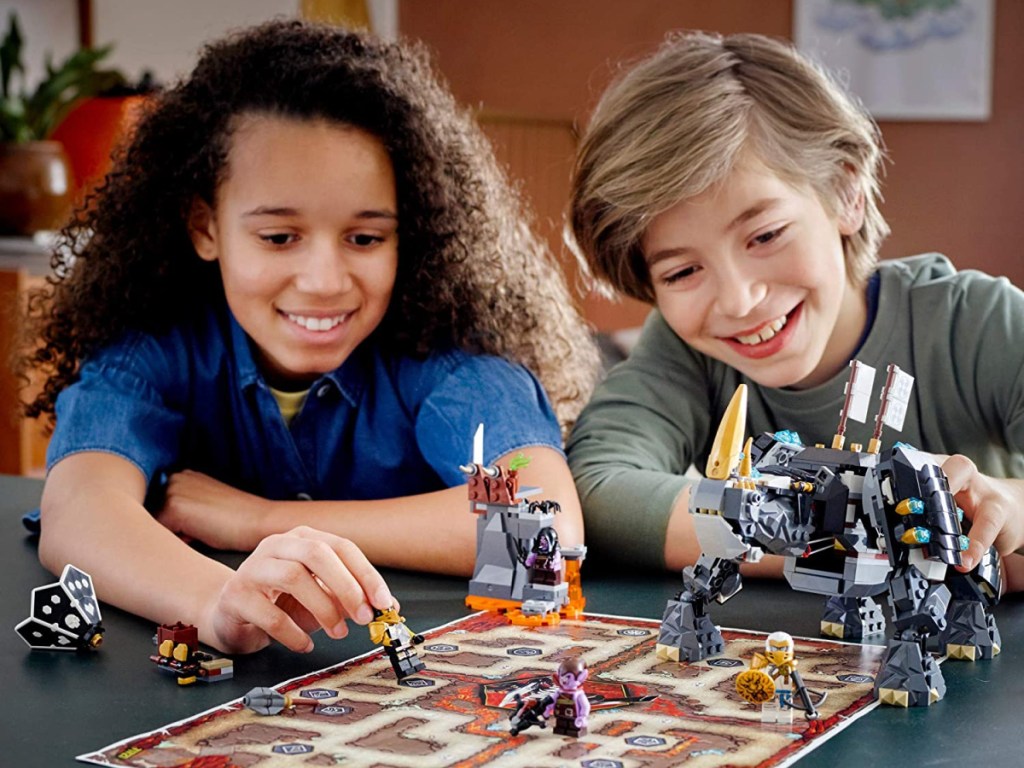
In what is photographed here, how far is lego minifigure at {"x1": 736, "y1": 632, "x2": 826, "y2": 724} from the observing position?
2.56 ft

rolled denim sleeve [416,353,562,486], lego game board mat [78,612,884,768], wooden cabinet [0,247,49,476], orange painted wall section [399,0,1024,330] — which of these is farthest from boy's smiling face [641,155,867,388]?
orange painted wall section [399,0,1024,330]

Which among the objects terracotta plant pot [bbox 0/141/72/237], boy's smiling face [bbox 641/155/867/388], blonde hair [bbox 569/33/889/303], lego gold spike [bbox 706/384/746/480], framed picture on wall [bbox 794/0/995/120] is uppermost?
framed picture on wall [bbox 794/0/995/120]

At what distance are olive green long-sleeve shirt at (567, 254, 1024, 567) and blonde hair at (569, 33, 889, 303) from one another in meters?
0.08

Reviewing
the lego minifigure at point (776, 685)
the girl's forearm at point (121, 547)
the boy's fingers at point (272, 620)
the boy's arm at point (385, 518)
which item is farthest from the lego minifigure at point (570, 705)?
the boy's arm at point (385, 518)

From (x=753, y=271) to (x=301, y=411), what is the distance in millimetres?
506

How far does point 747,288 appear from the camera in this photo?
1.21 m

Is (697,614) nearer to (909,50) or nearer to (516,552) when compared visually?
(516,552)

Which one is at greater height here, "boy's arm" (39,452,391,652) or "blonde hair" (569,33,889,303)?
"blonde hair" (569,33,889,303)

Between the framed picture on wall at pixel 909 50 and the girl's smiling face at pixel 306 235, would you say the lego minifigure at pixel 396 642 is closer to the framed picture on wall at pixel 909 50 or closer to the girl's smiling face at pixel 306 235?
the girl's smiling face at pixel 306 235

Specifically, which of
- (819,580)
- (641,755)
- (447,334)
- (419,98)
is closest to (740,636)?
(819,580)

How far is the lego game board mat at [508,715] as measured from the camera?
0.72 meters

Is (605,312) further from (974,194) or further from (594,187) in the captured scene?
(594,187)

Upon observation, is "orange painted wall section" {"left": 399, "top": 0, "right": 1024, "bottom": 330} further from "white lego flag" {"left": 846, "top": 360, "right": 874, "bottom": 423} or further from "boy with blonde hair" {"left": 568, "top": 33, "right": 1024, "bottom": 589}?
"white lego flag" {"left": 846, "top": 360, "right": 874, "bottom": 423}

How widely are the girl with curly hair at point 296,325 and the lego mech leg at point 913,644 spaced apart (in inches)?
15.0
